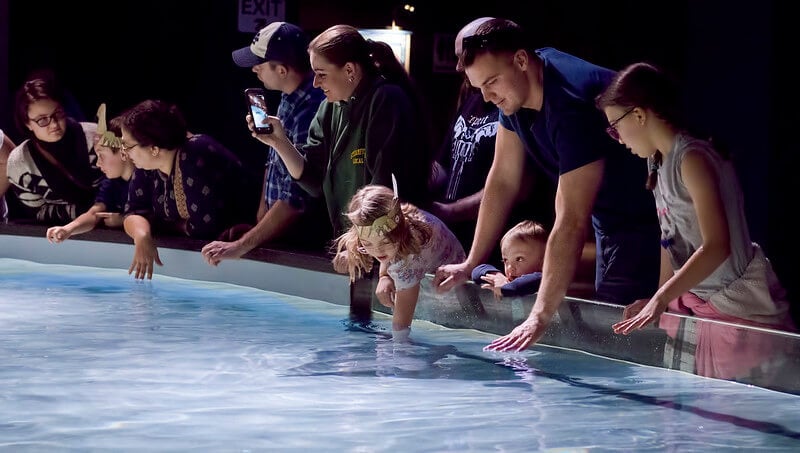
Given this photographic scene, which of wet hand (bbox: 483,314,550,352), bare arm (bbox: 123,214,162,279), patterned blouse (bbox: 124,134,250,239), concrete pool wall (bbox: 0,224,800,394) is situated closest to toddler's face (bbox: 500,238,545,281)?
concrete pool wall (bbox: 0,224,800,394)

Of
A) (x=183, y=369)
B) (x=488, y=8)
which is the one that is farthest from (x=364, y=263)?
(x=488, y=8)

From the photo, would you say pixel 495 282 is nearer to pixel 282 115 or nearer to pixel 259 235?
pixel 259 235

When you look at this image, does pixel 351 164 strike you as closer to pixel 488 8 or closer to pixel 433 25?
pixel 488 8

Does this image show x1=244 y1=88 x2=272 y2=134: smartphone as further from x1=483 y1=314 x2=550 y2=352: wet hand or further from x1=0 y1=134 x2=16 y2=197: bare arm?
x1=0 y1=134 x2=16 y2=197: bare arm

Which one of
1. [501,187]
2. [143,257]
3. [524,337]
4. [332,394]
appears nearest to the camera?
[332,394]

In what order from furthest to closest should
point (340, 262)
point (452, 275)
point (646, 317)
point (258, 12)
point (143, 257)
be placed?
1. point (258, 12)
2. point (143, 257)
3. point (340, 262)
4. point (452, 275)
5. point (646, 317)

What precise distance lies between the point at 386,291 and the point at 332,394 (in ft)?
4.50

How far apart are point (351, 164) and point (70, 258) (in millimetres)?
2863

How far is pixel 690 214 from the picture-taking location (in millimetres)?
3617

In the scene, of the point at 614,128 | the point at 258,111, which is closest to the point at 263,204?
the point at 258,111

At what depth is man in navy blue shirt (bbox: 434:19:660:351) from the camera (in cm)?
383

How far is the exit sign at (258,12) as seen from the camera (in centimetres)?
947

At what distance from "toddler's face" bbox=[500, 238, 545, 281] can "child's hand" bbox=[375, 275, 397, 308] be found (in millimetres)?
525

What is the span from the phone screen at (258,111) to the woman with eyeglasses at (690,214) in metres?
2.19
